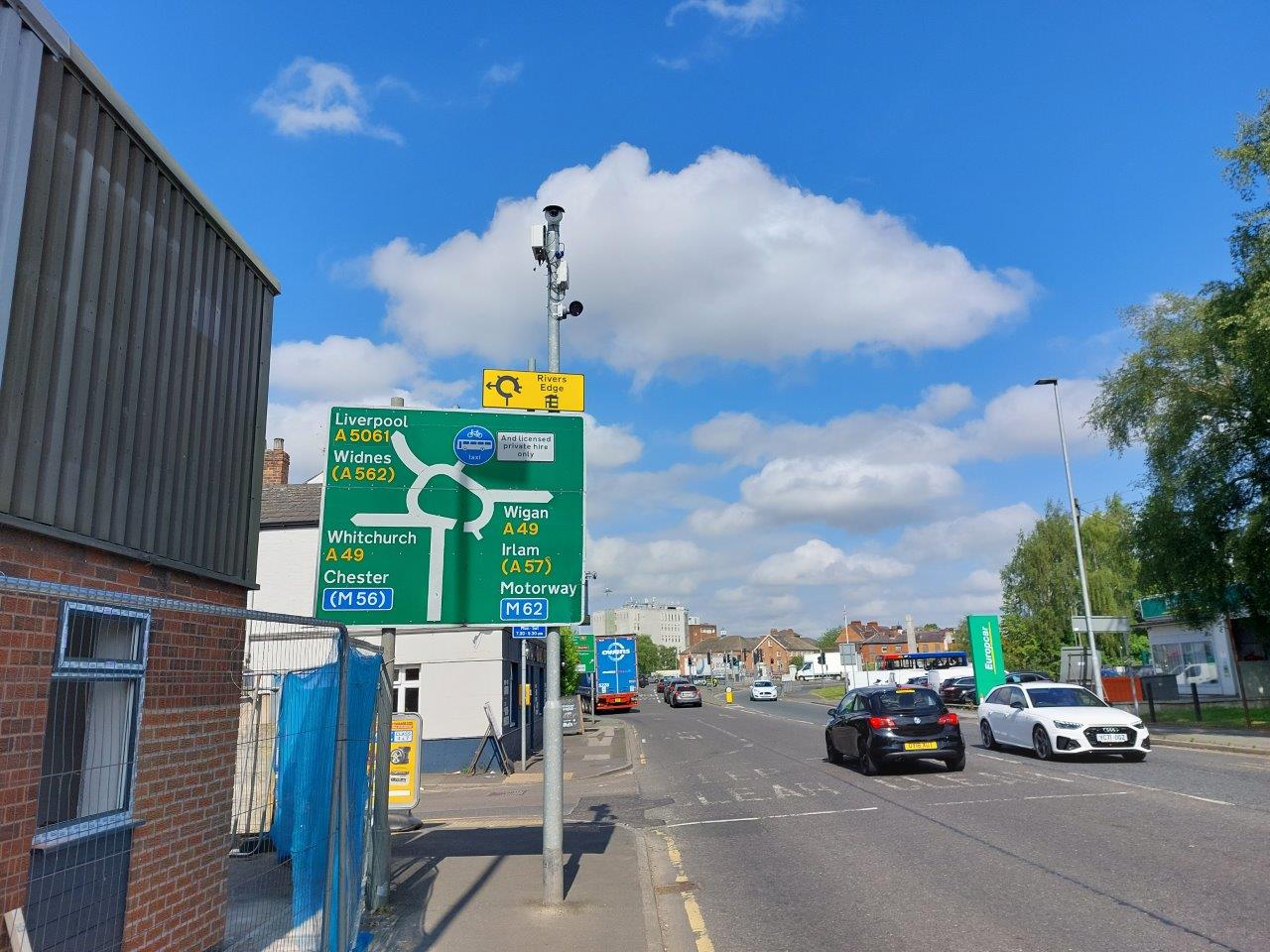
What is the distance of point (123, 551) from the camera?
18.4 feet

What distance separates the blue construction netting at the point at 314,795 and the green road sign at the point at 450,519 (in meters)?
1.64

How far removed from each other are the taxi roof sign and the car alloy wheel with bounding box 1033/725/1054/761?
41.5 feet

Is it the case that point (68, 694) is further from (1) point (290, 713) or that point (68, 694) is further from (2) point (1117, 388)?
(2) point (1117, 388)

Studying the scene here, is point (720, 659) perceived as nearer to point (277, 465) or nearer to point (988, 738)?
point (277, 465)

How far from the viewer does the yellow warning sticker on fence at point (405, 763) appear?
10.2 meters

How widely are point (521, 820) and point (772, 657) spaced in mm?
175817

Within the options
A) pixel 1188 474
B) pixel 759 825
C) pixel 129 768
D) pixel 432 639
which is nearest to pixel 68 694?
pixel 129 768

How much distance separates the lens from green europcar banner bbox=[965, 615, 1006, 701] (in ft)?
122

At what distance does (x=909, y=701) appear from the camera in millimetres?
15672

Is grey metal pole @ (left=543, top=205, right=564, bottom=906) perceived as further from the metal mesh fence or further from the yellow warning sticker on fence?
the yellow warning sticker on fence

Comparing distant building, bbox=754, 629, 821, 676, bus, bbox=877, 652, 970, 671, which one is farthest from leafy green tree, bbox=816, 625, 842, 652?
bus, bbox=877, 652, 970, 671

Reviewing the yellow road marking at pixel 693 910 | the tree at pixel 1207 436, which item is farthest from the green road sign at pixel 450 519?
the tree at pixel 1207 436

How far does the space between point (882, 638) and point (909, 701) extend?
150 metres

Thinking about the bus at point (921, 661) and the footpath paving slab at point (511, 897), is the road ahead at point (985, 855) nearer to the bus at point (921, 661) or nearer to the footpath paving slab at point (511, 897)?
the footpath paving slab at point (511, 897)
